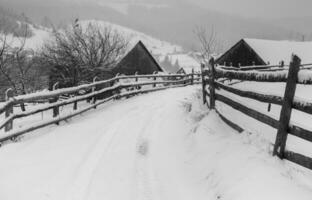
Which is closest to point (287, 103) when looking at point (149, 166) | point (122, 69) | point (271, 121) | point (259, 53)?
point (271, 121)

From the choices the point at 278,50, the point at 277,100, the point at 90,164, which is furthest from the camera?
the point at 278,50

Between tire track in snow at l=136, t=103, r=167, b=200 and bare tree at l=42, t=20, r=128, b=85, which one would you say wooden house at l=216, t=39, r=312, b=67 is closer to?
bare tree at l=42, t=20, r=128, b=85

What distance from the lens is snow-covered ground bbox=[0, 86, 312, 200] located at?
15.3ft

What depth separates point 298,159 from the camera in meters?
4.62

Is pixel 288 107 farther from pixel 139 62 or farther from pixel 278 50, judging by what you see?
pixel 278 50

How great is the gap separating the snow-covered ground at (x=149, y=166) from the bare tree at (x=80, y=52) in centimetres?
→ 1987

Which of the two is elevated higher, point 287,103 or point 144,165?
point 287,103

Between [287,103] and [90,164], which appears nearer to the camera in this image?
[287,103]

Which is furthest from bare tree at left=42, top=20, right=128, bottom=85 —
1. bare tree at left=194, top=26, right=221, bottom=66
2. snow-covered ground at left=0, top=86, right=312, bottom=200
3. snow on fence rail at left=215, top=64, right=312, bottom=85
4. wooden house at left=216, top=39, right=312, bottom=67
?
snow on fence rail at left=215, top=64, right=312, bottom=85

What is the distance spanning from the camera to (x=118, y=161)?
21.0ft

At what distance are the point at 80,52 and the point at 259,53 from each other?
1885 centimetres

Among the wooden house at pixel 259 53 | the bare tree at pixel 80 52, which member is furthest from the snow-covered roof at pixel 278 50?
the bare tree at pixel 80 52

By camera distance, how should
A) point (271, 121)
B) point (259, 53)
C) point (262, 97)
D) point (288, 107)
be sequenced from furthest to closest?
point (259, 53) < point (262, 97) < point (271, 121) < point (288, 107)

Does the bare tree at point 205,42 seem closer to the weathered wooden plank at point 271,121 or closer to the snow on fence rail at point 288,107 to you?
the weathered wooden plank at point 271,121
